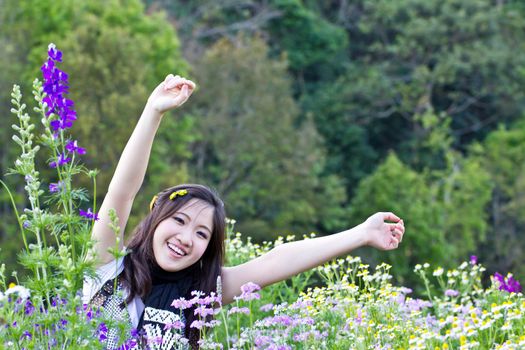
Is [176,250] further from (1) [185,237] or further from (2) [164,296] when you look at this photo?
(2) [164,296]

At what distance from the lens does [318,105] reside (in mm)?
35875

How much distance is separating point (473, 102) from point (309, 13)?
631 centimetres

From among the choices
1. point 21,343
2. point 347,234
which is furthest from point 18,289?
point 347,234

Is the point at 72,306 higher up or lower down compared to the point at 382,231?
higher up

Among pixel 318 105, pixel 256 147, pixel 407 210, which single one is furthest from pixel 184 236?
pixel 318 105

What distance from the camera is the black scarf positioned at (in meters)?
4.40

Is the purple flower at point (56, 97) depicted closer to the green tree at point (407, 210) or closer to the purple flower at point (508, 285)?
the purple flower at point (508, 285)

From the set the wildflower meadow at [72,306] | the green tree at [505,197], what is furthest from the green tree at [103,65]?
the wildflower meadow at [72,306]

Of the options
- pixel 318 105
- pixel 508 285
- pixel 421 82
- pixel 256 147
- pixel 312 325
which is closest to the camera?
pixel 312 325

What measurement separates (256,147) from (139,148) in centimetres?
2415

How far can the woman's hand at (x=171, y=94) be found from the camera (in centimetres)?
433

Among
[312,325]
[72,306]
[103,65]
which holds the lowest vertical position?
[103,65]

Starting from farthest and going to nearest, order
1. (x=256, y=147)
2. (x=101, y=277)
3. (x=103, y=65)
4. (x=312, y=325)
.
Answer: (x=256, y=147)
(x=103, y=65)
(x=101, y=277)
(x=312, y=325)

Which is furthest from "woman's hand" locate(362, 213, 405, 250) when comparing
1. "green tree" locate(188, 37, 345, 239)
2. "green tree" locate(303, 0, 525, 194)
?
"green tree" locate(303, 0, 525, 194)
